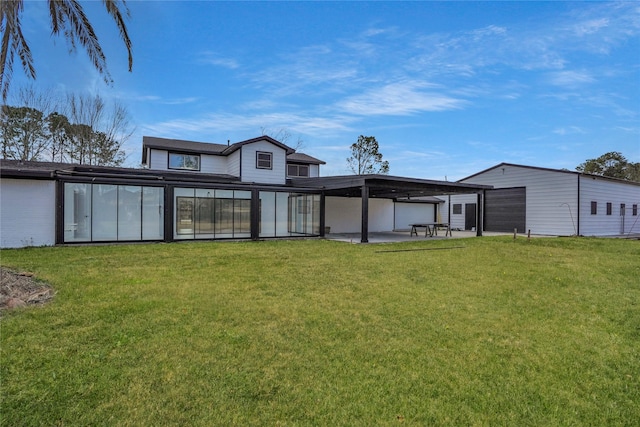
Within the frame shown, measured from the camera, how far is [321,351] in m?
3.51

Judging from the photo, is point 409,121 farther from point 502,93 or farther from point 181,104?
point 181,104

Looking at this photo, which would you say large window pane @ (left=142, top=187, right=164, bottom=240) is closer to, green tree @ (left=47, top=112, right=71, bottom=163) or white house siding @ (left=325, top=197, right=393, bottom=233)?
white house siding @ (left=325, top=197, right=393, bottom=233)

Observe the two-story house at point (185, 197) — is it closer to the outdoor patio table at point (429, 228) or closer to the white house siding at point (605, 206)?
the outdoor patio table at point (429, 228)

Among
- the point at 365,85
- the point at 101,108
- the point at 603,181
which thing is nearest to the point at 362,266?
the point at 365,85

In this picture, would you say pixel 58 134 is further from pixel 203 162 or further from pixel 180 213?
pixel 180 213

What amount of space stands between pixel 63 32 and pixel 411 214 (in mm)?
22154

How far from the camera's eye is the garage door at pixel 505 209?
68.2 feet

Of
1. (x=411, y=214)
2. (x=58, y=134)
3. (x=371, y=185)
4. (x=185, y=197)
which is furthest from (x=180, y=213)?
(x=411, y=214)

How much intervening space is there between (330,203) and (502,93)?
1029 cm

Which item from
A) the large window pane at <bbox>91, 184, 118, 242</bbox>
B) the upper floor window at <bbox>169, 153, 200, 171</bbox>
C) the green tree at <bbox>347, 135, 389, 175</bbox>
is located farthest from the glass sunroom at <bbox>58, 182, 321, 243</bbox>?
the green tree at <bbox>347, 135, 389, 175</bbox>

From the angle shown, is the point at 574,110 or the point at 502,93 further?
the point at 574,110

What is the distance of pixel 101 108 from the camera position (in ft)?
76.9

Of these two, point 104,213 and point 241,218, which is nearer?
point 104,213

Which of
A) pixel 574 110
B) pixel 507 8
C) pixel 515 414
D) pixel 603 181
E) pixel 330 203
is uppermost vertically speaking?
pixel 507 8
